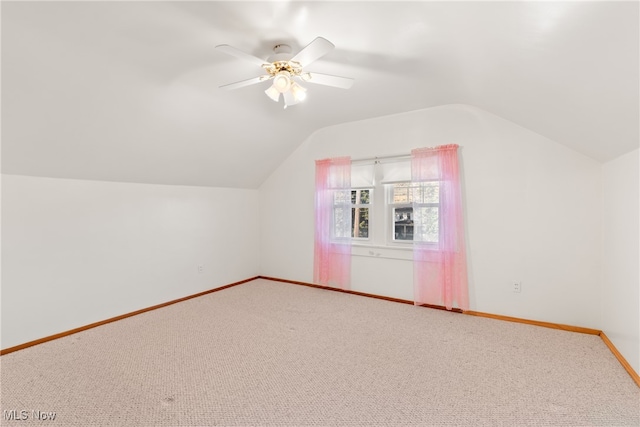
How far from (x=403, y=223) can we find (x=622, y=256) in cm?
208

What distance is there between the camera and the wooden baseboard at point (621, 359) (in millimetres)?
2068

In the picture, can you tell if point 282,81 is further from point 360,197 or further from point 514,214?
point 514,214

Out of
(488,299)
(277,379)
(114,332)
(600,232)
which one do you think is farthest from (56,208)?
(600,232)

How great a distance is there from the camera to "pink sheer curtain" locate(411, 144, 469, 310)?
11.0 ft

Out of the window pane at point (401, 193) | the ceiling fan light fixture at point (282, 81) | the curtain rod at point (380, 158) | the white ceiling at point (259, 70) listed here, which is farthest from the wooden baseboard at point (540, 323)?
the ceiling fan light fixture at point (282, 81)

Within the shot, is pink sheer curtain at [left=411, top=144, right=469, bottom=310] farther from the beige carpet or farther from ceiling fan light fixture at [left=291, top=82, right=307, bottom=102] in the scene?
ceiling fan light fixture at [left=291, top=82, right=307, bottom=102]

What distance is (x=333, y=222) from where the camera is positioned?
432 centimetres

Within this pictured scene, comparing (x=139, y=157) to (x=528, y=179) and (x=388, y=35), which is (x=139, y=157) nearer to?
(x=388, y=35)

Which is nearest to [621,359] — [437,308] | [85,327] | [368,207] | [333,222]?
[437,308]

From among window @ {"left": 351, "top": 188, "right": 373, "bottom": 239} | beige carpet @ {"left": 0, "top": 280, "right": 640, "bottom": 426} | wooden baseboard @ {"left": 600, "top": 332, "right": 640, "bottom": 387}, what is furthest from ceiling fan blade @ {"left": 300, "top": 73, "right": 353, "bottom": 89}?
wooden baseboard @ {"left": 600, "top": 332, "right": 640, "bottom": 387}

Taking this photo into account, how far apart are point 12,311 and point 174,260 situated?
5.13 ft

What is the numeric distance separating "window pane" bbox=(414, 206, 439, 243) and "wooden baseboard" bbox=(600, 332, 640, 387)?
1.68m

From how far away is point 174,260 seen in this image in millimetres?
3924

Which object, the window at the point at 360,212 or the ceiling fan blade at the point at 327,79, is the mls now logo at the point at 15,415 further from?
the window at the point at 360,212
